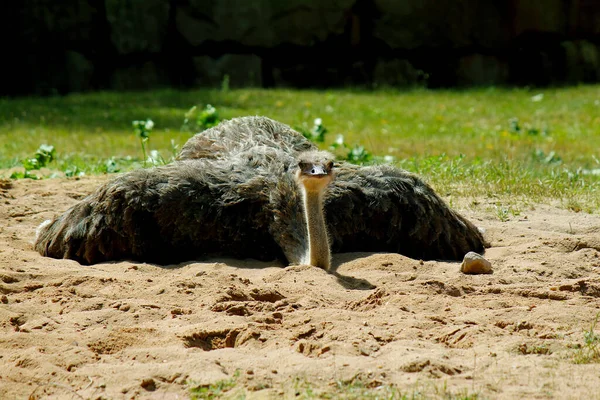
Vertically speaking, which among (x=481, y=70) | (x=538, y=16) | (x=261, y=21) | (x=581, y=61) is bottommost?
(x=481, y=70)

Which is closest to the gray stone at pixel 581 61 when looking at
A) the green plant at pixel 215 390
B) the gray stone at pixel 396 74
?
the gray stone at pixel 396 74

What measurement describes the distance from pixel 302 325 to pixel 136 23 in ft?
40.7

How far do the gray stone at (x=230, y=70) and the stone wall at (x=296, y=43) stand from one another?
0.06 ft

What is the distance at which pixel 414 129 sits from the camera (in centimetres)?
1244

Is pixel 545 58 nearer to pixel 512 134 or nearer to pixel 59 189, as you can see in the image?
pixel 512 134

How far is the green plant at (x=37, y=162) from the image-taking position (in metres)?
7.94

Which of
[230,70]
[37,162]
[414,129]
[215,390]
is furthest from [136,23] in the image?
[215,390]

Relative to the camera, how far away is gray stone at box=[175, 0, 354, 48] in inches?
631

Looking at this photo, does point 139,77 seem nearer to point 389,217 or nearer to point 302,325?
point 389,217

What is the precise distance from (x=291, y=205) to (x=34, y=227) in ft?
6.23

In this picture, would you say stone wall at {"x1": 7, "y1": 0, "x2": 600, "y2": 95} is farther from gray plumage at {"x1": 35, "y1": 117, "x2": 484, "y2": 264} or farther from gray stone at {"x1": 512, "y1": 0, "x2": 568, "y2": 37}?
gray plumage at {"x1": 35, "y1": 117, "x2": 484, "y2": 264}

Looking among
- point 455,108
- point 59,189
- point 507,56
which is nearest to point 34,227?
point 59,189

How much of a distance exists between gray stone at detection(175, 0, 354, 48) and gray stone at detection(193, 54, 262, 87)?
0.95ft

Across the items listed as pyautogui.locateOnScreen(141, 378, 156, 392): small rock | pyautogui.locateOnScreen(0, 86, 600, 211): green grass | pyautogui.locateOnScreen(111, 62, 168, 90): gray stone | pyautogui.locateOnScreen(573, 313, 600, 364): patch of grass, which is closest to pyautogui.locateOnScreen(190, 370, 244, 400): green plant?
pyautogui.locateOnScreen(141, 378, 156, 392): small rock
